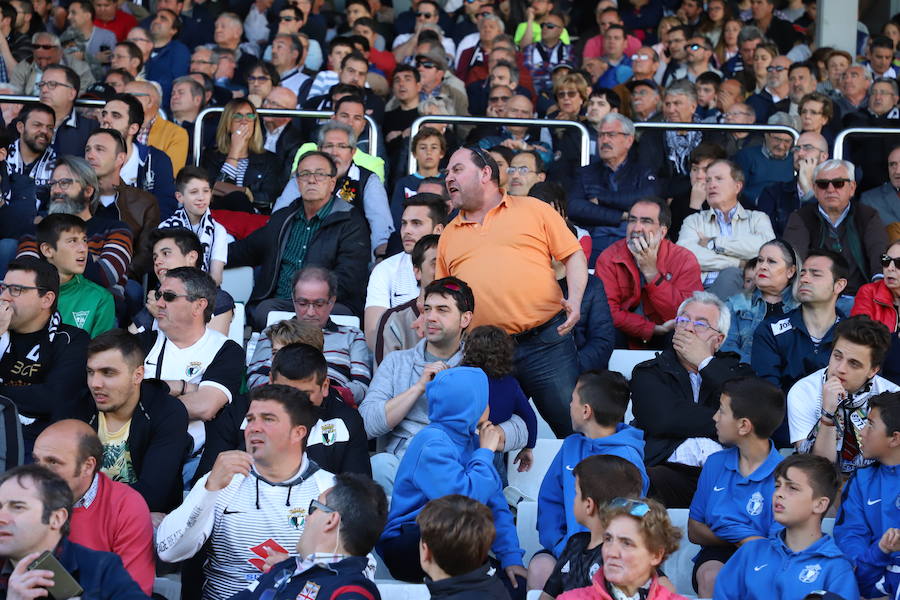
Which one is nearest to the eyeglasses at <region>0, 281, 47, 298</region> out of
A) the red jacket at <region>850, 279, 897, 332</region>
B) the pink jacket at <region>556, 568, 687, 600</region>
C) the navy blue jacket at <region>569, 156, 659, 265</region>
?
the pink jacket at <region>556, 568, 687, 600</region>

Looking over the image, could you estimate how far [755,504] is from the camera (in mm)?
5121

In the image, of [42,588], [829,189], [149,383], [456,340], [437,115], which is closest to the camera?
[42,588]

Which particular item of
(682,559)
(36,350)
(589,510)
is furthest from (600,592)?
(36,350)

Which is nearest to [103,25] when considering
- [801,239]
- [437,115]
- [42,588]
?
[437,115]

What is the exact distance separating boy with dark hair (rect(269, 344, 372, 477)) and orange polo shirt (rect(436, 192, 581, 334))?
0.97 m

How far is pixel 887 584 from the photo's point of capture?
4762mm

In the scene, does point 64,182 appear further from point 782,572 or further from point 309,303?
point 782,572

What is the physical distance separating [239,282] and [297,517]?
332 cm

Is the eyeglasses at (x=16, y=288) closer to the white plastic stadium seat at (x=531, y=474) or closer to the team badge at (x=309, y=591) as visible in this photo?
the white plastic stadium seat at (x=531, y=474)

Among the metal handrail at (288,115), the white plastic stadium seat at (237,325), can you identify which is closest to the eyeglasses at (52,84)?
the metal handrail at (288,115)

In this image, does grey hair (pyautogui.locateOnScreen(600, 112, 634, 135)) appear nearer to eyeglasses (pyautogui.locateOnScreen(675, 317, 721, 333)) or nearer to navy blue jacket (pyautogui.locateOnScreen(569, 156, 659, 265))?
navy blue jacket (pyautogui.locateOnScreen(569, 156, 659, 265))

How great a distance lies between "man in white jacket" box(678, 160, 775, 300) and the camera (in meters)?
7.93

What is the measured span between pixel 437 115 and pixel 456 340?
3.24 meters

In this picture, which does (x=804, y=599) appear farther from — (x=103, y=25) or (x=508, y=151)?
(x=103, y=25)
